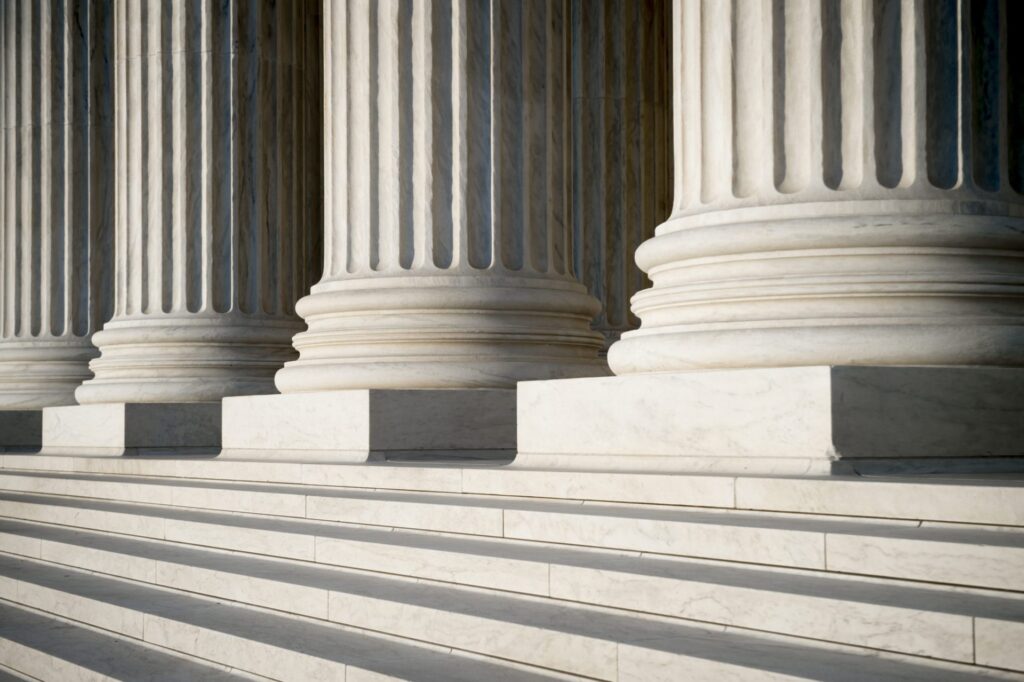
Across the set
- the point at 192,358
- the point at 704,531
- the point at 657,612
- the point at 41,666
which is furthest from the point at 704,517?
the point at 192,358

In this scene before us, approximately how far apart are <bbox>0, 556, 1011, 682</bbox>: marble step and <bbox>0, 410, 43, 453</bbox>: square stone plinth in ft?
121

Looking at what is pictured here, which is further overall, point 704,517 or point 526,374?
point 526,374

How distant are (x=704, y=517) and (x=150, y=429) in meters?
37.7

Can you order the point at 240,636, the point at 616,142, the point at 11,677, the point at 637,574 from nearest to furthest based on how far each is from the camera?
the point at 637,574 < the point at 240,636 < the point at 11,677 < the point at 616,142

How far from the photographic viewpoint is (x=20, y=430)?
241 ft

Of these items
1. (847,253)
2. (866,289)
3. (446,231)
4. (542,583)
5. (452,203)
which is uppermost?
(452,203)

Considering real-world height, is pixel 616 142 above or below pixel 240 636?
above

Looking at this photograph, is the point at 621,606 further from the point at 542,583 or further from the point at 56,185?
the point at 56,185

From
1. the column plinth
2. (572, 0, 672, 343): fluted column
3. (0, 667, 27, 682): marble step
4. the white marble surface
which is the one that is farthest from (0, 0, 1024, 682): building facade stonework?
the column plinth

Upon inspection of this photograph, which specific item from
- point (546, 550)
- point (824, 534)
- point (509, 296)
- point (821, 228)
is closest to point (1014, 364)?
point (821, 228)

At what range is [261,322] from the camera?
199ft

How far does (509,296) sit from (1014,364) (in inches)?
752

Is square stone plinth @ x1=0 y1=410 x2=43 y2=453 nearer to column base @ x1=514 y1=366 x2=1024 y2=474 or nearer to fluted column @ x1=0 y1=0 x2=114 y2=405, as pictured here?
fluted column @ x1=0 y1=0 x2=114 y2=405

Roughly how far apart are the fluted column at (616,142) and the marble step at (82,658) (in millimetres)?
37843
